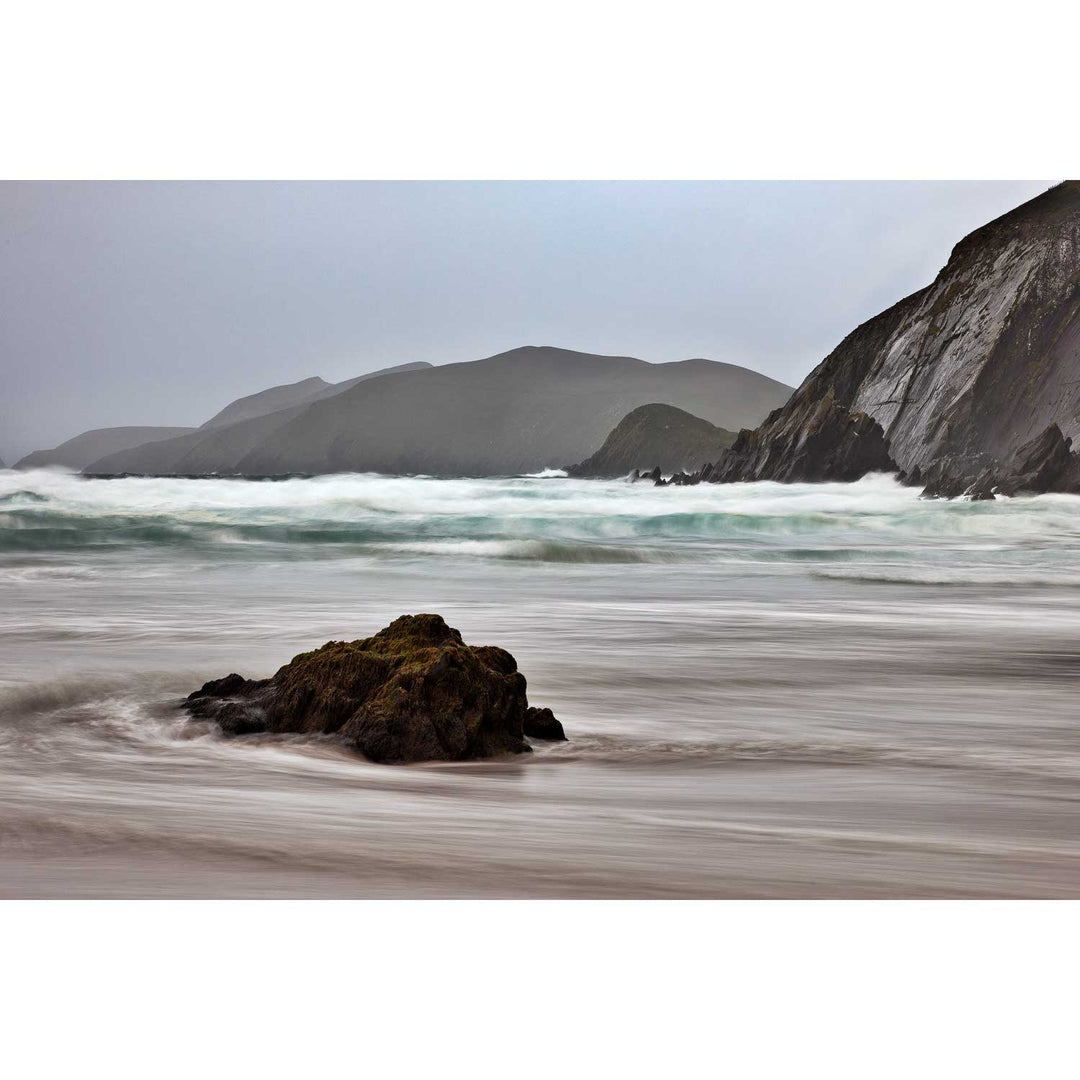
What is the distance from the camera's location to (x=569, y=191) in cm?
664

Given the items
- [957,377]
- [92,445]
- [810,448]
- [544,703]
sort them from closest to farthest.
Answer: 1. [544,703]
2. [92,445]
3. [810,448]
4. [957,377]

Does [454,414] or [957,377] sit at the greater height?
[957,377]

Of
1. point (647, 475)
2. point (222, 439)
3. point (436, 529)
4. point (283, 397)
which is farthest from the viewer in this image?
point (647, 475)

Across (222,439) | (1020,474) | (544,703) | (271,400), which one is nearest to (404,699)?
(544,703)

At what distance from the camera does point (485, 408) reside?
7.89m

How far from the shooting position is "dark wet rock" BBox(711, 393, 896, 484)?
9.37 metres

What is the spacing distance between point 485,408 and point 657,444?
1670 millimetres

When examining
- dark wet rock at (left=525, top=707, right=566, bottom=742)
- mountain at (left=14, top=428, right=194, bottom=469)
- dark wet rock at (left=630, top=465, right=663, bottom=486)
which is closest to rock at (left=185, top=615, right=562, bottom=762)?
dark wet rock at (left=525, top=707, right=566, bottom=742)

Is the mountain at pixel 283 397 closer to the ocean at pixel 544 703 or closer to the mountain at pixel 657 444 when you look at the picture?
the ocean at pixel 544 703

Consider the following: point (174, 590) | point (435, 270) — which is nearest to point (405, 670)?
point (174, 590)

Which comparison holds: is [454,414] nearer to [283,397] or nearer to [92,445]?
[283,397]

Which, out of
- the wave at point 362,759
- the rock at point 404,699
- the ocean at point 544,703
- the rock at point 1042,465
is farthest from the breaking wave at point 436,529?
the rock at point 404,699

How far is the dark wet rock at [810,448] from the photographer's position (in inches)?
369

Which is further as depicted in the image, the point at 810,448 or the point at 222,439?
the point at 810,448
